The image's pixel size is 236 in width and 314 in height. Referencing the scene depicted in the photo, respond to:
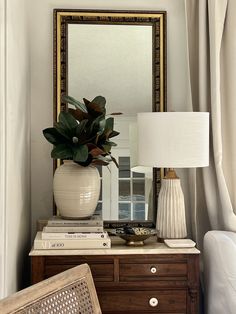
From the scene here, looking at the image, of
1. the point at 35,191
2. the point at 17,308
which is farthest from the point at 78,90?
the point at 17,308

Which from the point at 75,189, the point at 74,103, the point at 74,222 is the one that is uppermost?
the point at 74,103

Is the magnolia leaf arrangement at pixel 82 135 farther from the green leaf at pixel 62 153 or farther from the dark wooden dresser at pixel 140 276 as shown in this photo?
the dark wooden dresser at pixel 140 276

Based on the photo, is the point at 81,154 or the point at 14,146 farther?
the point at 81,154

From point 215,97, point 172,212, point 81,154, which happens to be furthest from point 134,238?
point 215,97

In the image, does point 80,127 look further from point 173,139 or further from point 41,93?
point 41,93

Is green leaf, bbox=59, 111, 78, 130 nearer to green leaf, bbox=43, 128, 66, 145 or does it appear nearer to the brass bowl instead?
green leaf, bbox=43, 128, 66, 145

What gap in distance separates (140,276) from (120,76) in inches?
42.5

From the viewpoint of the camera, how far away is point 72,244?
229 centimetres

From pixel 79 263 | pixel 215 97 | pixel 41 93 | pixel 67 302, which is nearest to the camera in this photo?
pixel 67 302

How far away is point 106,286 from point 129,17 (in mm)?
1409

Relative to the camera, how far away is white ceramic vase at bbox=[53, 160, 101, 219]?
2.38 meters

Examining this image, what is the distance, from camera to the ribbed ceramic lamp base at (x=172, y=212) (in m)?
2.45

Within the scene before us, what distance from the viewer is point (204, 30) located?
268cm

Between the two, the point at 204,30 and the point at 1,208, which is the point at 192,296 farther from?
the point at 204,30
